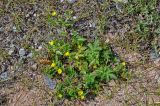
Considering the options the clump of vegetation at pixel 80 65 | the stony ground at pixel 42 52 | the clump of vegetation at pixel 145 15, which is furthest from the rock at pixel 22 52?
the clump of vegetation at pixel 145 15

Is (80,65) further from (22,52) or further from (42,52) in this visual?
(22,52)

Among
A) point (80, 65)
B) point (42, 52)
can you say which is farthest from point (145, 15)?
point (42, 52)

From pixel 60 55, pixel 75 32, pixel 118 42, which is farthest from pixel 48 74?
pixel 118 42

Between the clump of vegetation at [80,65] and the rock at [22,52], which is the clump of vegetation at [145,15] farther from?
the rock at [22,52]

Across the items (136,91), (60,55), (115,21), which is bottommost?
(136,91)

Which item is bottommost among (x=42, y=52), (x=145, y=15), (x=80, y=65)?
(x=80, y=65)

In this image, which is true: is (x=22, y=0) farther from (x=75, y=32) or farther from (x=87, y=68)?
(x=87, y=68)
